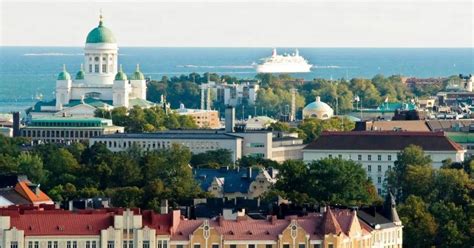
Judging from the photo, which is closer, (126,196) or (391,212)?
(391,212)

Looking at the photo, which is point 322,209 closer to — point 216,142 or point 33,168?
point 33,168

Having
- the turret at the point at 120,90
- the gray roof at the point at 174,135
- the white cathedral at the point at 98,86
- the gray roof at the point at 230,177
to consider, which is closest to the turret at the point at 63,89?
the white cathedral at the point at 98,86

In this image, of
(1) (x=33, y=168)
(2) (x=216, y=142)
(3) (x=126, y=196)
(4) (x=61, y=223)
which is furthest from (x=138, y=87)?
(4) (x=61, y=223)

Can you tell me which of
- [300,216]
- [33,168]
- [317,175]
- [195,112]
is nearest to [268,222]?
[300,216]

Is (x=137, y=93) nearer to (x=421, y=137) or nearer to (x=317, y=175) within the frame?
(x=421, y=137)

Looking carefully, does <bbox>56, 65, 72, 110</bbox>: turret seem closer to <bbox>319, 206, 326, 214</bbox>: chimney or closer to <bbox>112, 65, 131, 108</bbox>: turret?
<bbox>112, 65, 131, 108</bbox>: turret

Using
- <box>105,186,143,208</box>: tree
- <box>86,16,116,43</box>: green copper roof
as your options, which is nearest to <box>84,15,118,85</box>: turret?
<box>86,16,116,43</box>: green copper roof

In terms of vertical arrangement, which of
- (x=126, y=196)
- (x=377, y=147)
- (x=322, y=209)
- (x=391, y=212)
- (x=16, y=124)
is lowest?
(x=16, y=124)
